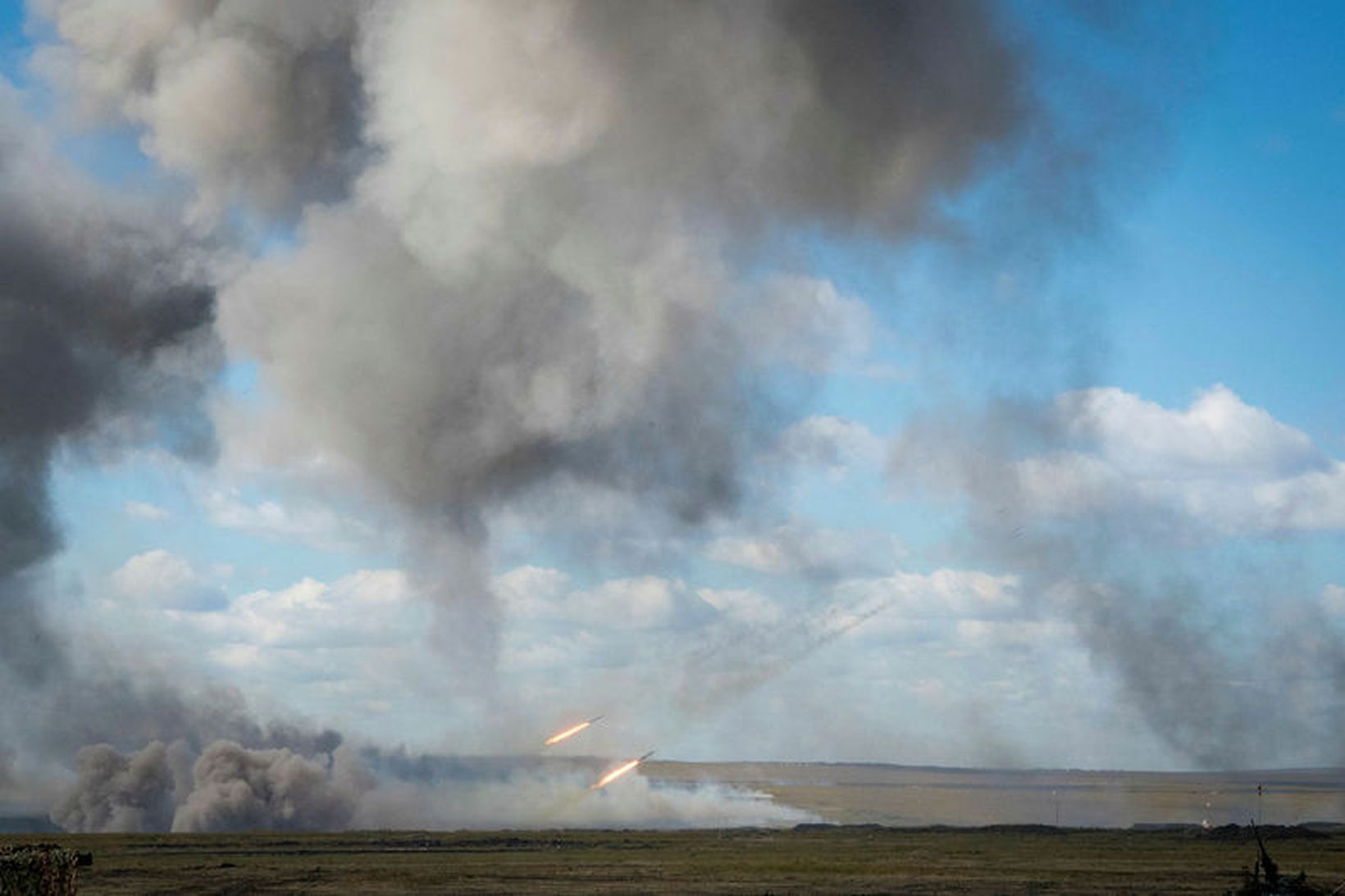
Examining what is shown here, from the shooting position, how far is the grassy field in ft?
441

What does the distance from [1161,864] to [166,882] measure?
10296 centimetres

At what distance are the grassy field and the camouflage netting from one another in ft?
195

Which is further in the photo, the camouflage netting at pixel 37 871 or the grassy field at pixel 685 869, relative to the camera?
the grassy field at pixel 685 869

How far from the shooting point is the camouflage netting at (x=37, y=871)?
236 ft

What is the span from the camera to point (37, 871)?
7256cm

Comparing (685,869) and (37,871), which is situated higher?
(37,871)

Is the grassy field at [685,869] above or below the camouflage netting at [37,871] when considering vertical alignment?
below

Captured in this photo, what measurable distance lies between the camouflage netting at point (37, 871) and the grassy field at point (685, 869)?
59364 millimetres

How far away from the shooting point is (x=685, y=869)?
515 ft

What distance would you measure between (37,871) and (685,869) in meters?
93.3

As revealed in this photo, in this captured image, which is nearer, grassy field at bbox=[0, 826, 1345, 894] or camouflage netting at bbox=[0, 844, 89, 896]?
camouflage netting at bbox=[0, 844, 89, 896]

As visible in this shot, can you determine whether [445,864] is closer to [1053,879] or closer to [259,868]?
[259,868]

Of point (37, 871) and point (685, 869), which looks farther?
point (685, 869)

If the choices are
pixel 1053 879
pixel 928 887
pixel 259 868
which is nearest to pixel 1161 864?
pixel 1053 879
